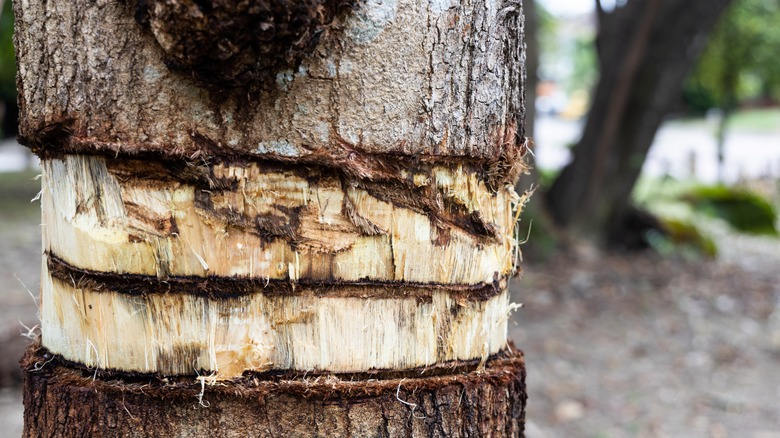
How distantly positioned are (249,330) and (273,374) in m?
0.08

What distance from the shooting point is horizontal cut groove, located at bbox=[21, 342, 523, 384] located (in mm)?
1084

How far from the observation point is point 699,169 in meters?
16.9

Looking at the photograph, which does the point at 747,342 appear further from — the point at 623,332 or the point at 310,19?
the point at 310,19

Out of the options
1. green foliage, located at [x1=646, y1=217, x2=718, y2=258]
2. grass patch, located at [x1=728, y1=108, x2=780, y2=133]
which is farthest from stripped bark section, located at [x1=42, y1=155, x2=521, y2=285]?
grass patch, located at [x1=728, y1=108, x2=780, y2=133]

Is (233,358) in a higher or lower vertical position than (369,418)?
higher

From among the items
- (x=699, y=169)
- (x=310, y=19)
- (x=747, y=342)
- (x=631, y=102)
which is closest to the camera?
(x=310, y=19)

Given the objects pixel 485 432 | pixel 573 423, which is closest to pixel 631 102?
pixel 573 423

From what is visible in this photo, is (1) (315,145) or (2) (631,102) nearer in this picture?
(1) (315,145)

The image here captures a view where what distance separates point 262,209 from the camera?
104 cm

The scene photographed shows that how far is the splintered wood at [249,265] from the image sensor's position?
1049mm

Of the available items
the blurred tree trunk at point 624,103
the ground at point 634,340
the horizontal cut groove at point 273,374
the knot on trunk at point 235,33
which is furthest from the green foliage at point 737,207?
the knot on trunk at point 235,33

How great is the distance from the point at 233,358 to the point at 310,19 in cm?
51

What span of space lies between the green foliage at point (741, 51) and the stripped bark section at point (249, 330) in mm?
12845

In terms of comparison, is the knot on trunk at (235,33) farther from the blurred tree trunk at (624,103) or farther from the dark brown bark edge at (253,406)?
the blurred tree trunk at (624,103)
